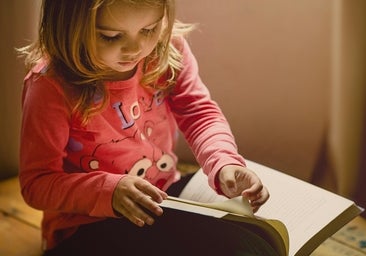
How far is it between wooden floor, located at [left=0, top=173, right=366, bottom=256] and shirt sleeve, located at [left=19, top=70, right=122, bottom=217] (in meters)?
0.22

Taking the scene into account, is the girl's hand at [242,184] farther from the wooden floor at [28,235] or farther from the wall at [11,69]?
the wall at [11,69]

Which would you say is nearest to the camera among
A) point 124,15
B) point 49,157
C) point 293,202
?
point 124,15

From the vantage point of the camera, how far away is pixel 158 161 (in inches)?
40.3

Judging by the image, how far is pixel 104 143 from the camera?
94 cm

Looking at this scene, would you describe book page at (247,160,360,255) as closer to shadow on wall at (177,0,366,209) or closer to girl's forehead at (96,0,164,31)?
shadow on wall at (177,0,366,209)

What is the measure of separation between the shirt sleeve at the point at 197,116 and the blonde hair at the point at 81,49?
0.05 meters

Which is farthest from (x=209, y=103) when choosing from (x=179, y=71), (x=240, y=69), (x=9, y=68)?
(x=9, y=68)

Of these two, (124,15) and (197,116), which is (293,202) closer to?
(197,116)

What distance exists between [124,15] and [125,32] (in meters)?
0.03

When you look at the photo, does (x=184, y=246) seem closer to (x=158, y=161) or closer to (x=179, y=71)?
(x=158, y=161)

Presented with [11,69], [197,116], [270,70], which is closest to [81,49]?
[197,116]

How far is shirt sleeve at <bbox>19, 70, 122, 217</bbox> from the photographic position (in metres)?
0.85

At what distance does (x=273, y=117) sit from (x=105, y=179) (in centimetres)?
51

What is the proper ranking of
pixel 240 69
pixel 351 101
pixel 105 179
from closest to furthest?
1. pixel 105 179
2. pixel 351 101
3. pixel 240 69
